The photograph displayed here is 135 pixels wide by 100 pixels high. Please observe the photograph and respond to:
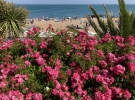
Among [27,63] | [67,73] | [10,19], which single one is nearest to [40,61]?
[27,63]

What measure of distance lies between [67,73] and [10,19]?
8421mm

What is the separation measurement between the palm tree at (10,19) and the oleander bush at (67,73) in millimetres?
7138

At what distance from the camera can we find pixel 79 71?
126 inches

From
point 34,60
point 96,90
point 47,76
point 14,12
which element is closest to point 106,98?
point 96,90

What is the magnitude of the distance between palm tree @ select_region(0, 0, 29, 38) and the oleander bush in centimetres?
714

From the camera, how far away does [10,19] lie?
431 inches

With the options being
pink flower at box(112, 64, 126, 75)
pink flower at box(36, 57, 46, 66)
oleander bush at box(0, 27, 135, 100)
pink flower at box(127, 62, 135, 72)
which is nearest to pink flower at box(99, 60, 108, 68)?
oleander bush at box(0, 27, 135, 100)

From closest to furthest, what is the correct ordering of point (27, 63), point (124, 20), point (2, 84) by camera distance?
point (2, 84) → point (27, 63) → point (124, 20)

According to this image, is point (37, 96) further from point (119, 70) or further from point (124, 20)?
point (124, 20)

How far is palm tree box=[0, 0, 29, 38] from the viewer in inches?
420

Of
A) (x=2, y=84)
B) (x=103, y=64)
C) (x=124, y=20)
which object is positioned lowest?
(x=2, y=84)

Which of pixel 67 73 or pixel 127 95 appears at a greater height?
pixel 67 73

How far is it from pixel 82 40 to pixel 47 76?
50.7 inches

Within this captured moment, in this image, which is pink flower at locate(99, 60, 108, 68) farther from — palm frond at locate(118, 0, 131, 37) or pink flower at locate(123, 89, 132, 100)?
palm frond at locate(118, 0, 131, 37)
